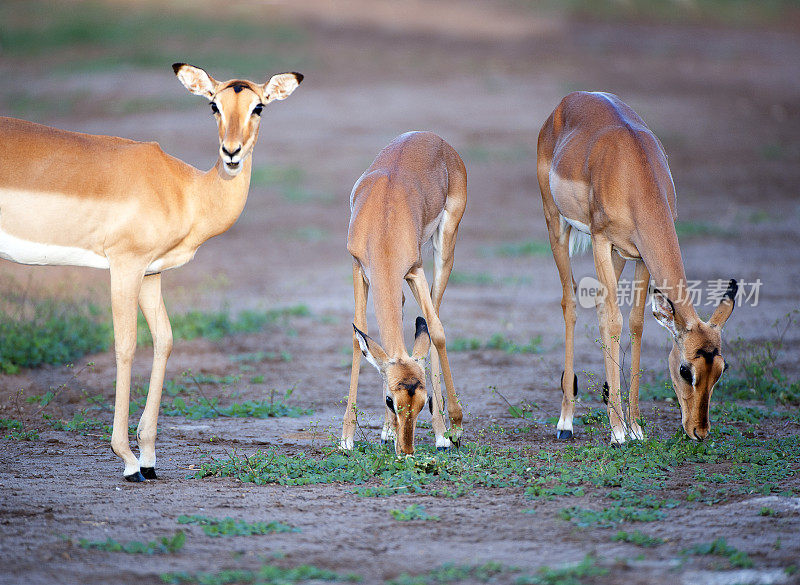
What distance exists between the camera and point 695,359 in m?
6.63

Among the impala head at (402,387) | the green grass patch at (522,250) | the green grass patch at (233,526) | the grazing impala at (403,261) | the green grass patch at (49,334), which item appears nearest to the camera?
the green grass patch at (233,526)

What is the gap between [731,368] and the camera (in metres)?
9.59

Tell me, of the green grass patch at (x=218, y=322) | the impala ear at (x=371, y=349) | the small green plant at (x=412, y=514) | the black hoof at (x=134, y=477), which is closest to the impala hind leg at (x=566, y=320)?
the impala ear at (x=371, y=349)

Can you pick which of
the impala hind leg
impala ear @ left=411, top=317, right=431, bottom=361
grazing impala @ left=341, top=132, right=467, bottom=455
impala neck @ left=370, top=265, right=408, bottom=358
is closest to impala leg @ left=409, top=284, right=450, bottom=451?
grazing impala @ left=341, top=132, right=467, bottom=455

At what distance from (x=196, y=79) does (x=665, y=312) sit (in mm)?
3693

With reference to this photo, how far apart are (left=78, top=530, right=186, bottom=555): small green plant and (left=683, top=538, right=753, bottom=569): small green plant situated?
2663 mm

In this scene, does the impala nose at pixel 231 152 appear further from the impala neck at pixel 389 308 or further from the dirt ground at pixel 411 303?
the dirt ground at pixel 411 303

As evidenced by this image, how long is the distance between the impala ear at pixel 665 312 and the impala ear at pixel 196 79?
345 centimetres

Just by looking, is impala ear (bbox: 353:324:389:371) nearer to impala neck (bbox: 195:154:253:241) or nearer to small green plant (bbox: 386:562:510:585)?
impala neck (bbox: 195:154:253:241)

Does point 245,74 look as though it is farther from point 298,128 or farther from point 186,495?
point 186,495

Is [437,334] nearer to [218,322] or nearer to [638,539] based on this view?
[638,539]

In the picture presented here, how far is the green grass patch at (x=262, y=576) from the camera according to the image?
462 centimetres

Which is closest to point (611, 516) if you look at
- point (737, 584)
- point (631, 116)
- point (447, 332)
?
point (737, 584)

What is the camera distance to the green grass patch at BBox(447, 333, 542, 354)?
34.2 feet
